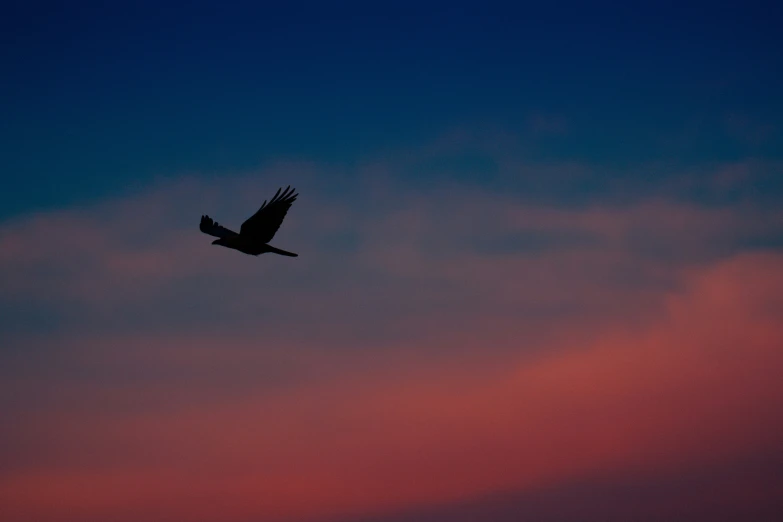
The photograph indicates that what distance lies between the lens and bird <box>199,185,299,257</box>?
123 ft

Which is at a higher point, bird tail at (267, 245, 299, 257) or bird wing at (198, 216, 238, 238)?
bird wing at (198, 216, 238, 238)

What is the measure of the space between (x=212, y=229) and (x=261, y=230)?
5.63 metres

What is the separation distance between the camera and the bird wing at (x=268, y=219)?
1476 inches

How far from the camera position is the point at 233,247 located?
131 feet

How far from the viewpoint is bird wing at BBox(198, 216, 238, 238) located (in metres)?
41.8

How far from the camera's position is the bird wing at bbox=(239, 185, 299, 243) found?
3750 centimetres

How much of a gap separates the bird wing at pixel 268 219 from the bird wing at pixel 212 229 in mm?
3019

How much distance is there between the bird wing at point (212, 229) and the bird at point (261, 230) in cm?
52

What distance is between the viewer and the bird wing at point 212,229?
137ft

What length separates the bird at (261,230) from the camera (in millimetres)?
37531

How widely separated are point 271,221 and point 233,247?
305 centimetres

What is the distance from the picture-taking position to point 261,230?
126 feet

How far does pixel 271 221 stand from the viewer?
3794 centimetres

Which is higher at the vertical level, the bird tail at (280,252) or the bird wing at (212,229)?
the bird wing at (212,229)
